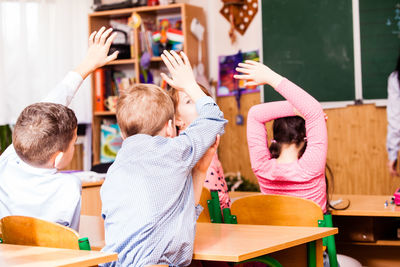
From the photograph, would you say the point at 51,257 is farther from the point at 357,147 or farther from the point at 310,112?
the point at 357,147

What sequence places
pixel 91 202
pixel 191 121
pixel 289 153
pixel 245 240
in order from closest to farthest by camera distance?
pixel 245 240 → pixel 289 153 → pixel 191 121 → pixel 91 202

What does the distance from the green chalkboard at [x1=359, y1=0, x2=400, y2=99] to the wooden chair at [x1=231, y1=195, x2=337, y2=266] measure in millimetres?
2633

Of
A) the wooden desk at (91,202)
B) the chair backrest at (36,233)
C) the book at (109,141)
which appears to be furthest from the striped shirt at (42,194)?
the book at (109,141)

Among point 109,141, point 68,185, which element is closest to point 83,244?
point 68,185

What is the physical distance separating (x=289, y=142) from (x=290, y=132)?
0.15 ft

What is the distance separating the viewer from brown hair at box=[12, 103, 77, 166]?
1998mm

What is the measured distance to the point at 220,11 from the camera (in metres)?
5.53

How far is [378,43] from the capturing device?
4633 millimetres

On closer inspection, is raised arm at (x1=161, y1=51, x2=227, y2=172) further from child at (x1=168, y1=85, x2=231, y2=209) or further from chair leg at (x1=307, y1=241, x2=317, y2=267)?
child at (x1=168, y1=85, x2=231, y2=209)

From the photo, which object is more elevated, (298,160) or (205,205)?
(298,160)

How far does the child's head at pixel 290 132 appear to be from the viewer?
263 centimetres

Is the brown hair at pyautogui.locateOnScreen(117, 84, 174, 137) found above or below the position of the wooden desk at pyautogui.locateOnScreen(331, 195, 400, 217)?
above

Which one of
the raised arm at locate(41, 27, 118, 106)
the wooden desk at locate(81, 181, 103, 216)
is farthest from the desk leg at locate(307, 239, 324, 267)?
the wooden desk at locate(81, 181, 103, 216)

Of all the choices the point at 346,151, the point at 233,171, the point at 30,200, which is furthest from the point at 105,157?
the point at 30,200
